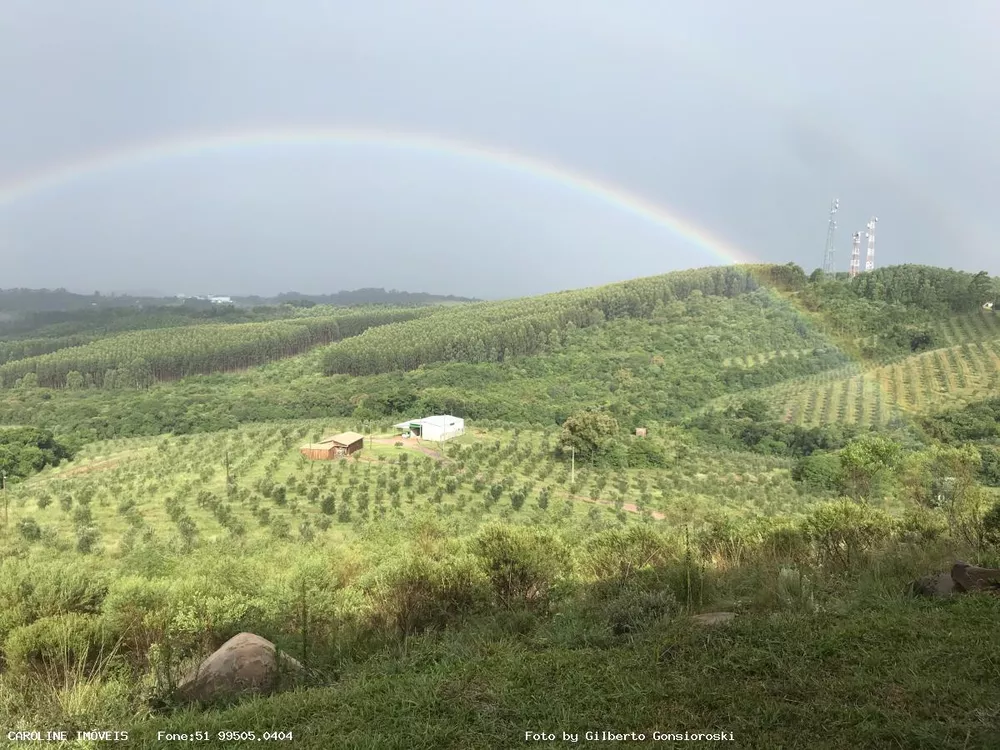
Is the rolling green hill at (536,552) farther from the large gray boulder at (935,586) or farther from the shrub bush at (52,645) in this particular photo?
the large gray boulder at (935,586)

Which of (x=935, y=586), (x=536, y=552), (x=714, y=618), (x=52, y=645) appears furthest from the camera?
(x=536, y=552)

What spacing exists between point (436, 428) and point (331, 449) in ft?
31.5

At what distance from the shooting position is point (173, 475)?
29953mm

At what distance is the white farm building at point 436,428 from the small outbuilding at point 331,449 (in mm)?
6948

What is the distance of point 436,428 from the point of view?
42.9 m

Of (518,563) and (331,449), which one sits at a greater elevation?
(518,563)

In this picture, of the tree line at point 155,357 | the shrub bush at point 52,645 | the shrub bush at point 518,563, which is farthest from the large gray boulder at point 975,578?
→ the tree line at point 155,357

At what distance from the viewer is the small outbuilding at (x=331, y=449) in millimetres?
34812

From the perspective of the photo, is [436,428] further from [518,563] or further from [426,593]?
[426,593]

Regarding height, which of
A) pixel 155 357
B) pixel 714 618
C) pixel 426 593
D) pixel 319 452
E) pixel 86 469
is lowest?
pixel 86 469

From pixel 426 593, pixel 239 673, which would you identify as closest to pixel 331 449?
pixel 426 593

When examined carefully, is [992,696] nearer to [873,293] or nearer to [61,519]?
[61,519]

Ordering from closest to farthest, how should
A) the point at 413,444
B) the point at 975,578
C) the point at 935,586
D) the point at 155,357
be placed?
1. the point at 975,578
2. the point at 935,586
3. the point at 413,444
4. the point at 155,357

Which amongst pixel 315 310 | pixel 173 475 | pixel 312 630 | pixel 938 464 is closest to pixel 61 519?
pixel 173 475
